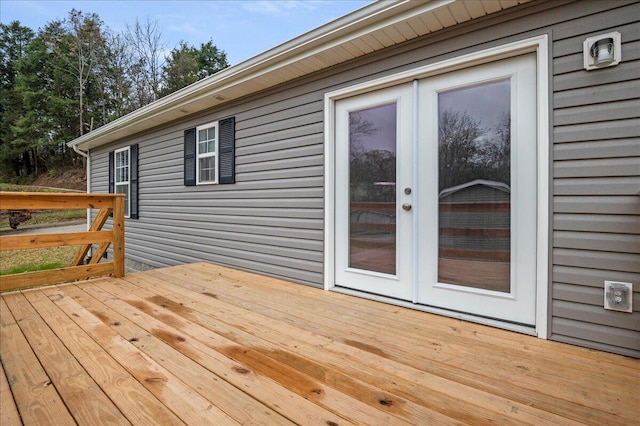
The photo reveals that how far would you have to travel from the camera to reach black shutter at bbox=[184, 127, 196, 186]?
5051mm

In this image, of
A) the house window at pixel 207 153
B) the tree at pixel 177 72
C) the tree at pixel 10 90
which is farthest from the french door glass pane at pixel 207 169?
the tree at pixel 10 90

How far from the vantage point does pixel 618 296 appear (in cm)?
188

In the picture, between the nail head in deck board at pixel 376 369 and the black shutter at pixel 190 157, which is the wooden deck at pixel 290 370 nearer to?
the nail head in deck board at pixel 376 369

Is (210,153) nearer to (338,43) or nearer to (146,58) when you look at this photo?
(338,43)

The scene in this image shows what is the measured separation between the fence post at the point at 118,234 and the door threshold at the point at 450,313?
250cm

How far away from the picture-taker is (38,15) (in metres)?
20.4

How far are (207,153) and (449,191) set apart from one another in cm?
354

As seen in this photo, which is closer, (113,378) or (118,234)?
(113,378)

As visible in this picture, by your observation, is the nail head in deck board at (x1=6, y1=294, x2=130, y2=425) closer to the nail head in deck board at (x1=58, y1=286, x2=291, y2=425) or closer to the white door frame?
the nail head in deck board at (x1=58, y1=286, x2=291, y2=425)

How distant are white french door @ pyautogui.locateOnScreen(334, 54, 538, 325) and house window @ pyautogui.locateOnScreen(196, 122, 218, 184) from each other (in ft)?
7.50

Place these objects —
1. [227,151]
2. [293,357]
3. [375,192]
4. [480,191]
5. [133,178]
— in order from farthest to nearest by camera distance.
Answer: [133,178]
[227,151]
[375,192]
[480,191]
[293,357]

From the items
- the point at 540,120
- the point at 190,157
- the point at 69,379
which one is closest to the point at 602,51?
the point at 540,120

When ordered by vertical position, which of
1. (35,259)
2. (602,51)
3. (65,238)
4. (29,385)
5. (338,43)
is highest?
(338,43)

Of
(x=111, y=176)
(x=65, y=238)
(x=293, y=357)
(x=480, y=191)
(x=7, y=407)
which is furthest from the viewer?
(x=111, y=176)
